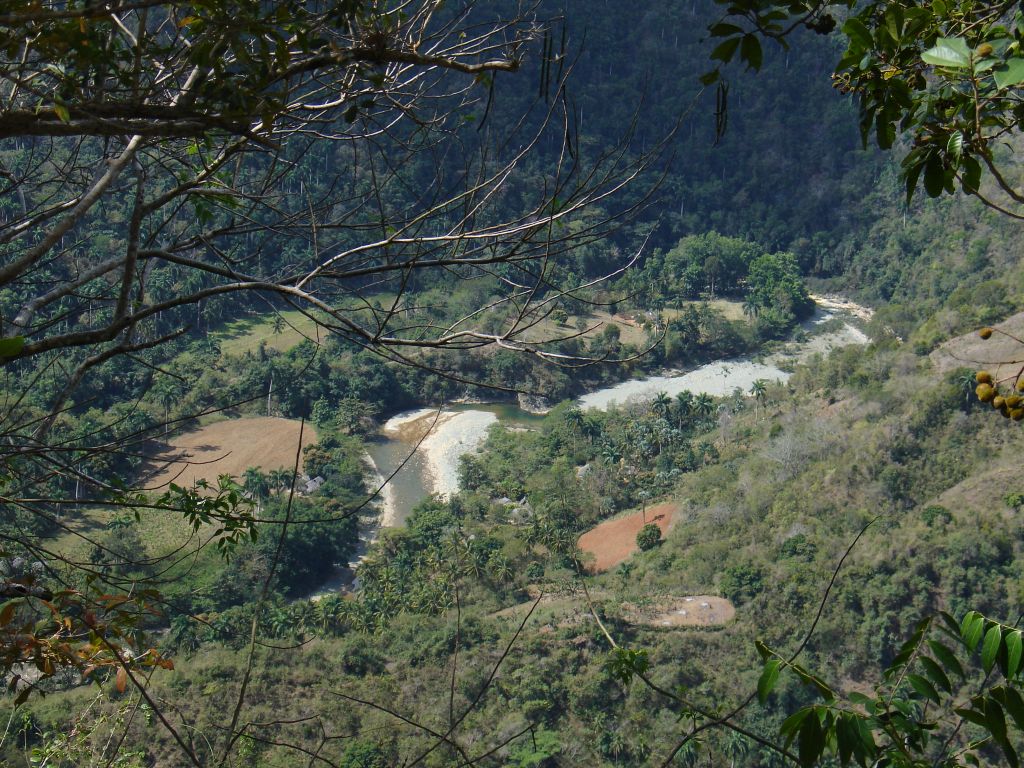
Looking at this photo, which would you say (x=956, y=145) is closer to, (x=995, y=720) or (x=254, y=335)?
(x=995, y=720)

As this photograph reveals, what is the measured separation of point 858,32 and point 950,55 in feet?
1.11

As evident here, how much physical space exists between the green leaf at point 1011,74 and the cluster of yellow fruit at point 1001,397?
1.51 feet

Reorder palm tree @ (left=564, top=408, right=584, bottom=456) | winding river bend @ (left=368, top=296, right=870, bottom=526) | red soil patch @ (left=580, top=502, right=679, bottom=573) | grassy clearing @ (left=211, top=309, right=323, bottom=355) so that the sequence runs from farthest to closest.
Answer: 1. grassy clearing @ (left=211, top=309, right=323, bottom=355)
2. palm tree @ (left=564, top=408, right=584, bottom=456)
3. winding river bend @ (left=368, top=296, right=870, bottom=526)
4. red soil patch @ (left=580, top=502, right=679, bottom=573)

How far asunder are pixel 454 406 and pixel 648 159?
3241 centimetres

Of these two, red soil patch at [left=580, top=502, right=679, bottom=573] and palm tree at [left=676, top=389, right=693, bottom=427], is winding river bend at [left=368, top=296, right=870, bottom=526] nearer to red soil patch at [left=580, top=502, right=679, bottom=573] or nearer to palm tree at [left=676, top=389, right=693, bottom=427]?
palm tree at [left=676, top=389, right=693, bottom=427]

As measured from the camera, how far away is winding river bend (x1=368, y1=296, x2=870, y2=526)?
95.7 ft

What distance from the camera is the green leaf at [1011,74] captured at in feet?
4.94

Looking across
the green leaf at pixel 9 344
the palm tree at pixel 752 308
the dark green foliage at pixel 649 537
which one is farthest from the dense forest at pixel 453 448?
the green leaf at pixel 9 344

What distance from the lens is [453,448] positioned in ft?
104

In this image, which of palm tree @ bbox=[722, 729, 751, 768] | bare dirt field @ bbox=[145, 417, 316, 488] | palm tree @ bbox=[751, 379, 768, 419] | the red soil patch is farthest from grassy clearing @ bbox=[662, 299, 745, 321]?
palm tree @ bbox=[722, 729, 751, 768]

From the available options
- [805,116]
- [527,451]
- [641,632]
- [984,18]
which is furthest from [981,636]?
[805,116]

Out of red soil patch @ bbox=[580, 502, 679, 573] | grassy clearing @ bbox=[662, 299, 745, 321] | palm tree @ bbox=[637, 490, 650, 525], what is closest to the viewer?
red soil patch @ bbox=[580, 502, 679, 573]

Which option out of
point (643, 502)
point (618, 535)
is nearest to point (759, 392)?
point (643, 502)

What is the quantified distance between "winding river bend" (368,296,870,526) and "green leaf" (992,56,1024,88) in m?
25.8
